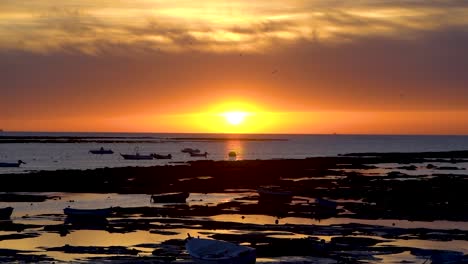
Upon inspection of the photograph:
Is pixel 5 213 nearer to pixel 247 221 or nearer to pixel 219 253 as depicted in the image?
pixel 247 221

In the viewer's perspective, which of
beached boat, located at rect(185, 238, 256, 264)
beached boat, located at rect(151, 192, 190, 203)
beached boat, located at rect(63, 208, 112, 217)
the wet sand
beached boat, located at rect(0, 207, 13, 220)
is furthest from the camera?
beached boat, located at rect(151, 192, 190, 203)

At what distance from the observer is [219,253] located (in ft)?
90.5

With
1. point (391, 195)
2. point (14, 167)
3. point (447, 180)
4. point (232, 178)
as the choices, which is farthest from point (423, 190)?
point (14, 167)

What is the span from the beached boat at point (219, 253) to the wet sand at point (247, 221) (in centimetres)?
191

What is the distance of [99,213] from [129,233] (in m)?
4.44

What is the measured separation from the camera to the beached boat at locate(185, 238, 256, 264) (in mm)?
27000

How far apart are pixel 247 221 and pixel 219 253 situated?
15.6m

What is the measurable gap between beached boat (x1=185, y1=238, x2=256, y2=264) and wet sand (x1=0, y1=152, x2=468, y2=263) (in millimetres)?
1906

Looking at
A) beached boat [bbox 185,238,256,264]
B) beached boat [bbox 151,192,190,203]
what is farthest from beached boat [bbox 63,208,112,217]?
beached boat [bbox 185,238,256,264]

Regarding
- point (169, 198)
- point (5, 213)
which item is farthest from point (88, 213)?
point (169, 198)

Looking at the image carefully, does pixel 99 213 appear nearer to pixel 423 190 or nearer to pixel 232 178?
pixel 423 190

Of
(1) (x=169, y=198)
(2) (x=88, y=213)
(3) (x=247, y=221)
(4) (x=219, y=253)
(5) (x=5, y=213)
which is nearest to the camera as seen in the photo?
(4) (x=219, y=253)

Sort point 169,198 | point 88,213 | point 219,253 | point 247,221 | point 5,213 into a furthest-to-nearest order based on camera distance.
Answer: point 169,198, point 5,213, point 247,221, point 88,213, point 219,253

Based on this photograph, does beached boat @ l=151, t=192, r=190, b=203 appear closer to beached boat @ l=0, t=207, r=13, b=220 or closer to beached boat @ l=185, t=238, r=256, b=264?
beached boat @ l=0, t=207, r=13, b=220
